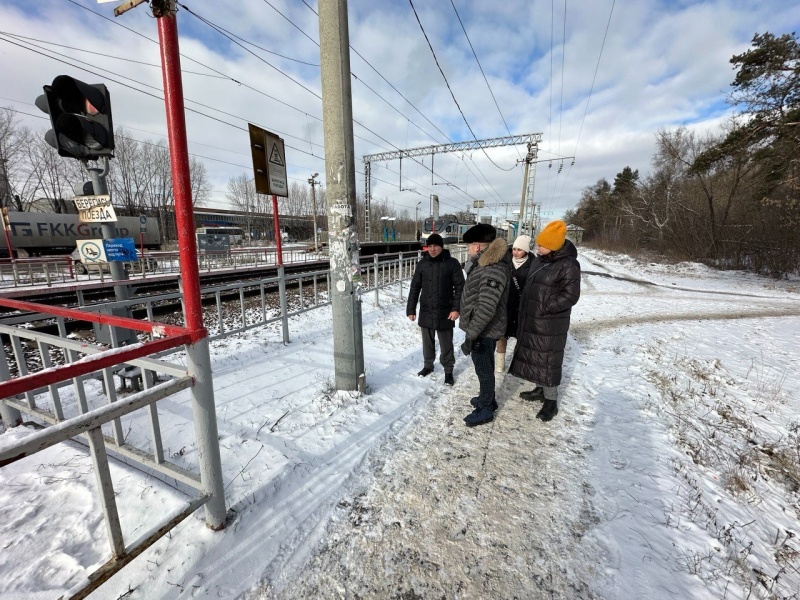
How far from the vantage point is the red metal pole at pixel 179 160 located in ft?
5.07

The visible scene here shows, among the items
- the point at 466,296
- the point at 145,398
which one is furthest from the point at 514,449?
the point at 145,398

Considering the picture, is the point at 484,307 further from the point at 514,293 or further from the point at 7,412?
the point at 7,412

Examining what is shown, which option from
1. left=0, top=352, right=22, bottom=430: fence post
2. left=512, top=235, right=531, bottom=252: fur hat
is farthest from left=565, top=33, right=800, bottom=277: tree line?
left=0, top=352, right=22, bottom=430: fence post

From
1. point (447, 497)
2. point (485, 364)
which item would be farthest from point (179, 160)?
point (485, 364)

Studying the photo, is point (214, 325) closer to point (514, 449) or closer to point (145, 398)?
point (145, 398)

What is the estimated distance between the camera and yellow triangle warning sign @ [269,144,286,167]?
469cm

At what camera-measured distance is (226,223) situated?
189ft

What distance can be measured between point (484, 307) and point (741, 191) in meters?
29.3

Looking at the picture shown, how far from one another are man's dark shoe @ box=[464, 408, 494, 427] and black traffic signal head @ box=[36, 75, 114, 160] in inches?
162

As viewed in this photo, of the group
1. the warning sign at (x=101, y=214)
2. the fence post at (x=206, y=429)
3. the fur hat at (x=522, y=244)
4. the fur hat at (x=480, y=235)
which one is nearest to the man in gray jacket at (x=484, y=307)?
the fur hat at (x=480, y=235)

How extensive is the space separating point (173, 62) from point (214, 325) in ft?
18.9

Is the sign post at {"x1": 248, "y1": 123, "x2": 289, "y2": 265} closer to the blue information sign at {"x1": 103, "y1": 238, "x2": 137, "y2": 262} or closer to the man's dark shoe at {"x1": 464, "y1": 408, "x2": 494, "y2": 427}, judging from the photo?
the blue information sign at {"x1": 103, "y1": 238, "x2": 137, "y2": 262}

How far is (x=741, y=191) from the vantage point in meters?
21.3

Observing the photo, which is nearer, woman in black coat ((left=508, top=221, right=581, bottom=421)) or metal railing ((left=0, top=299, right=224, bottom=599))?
metal railing ((left=0, top=299, right=224, bottom=599))
